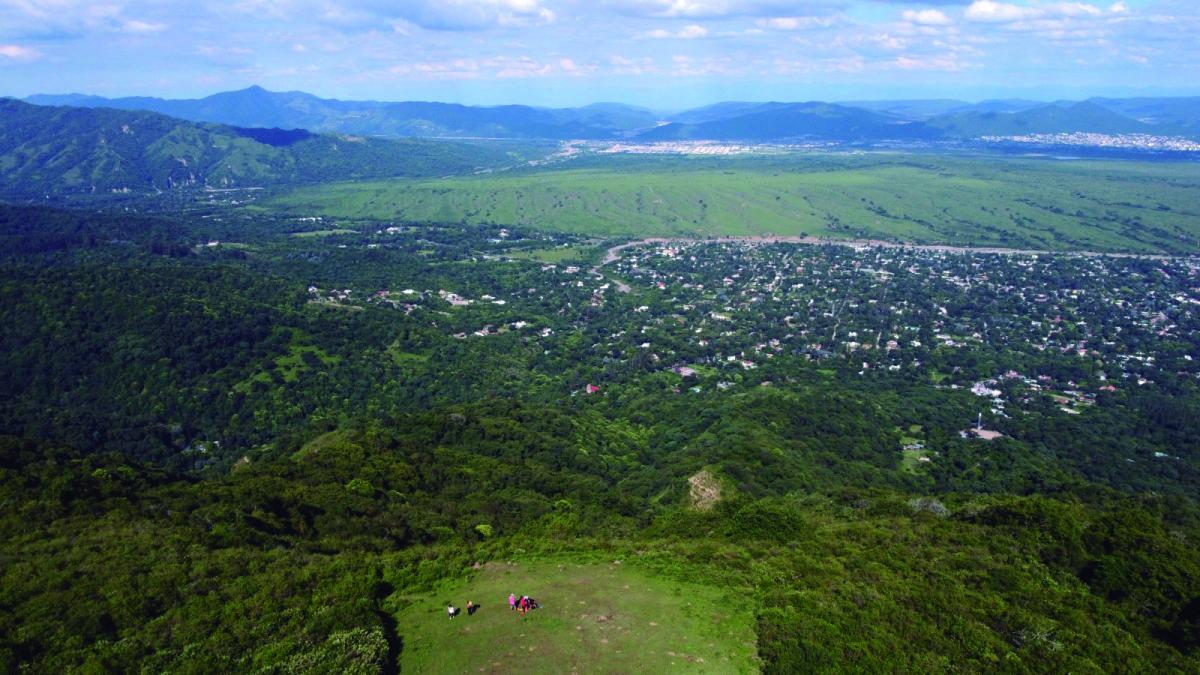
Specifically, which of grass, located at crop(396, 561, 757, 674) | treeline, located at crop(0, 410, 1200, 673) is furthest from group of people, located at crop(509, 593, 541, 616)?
treeline, located at crop(0, 410, 1200, 673)

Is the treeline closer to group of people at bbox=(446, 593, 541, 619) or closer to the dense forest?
the dense forest

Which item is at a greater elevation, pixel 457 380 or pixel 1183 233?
pixel 1183 233

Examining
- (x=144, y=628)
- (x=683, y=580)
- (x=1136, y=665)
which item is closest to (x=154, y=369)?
(x=144, y=628)

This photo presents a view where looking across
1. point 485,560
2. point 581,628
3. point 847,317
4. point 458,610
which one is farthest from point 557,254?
point 581,628

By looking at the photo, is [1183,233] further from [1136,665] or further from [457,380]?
[1136,665]

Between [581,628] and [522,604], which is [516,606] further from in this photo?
[581,628]

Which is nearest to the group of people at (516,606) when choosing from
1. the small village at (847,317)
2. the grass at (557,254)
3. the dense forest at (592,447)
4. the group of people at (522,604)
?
the group of people at (522,604)
